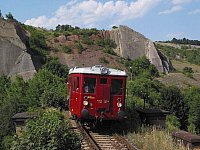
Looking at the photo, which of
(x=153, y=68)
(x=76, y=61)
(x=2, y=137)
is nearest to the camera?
(x=2, y=137)

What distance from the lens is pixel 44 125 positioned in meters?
10.8

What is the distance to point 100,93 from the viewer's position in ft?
51.8

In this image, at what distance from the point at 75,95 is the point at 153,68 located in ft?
182

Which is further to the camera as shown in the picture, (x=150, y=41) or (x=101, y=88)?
(x=150, y=41)

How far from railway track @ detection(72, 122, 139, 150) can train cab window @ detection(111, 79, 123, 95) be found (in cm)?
163

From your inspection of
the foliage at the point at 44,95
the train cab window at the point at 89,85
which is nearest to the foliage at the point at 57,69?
the foliage at the point at 44,95

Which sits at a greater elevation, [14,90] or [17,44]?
[17,44]

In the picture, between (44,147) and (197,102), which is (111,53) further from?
(44,147)

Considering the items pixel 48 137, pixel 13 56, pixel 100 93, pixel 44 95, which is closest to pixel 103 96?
pixel 100 93

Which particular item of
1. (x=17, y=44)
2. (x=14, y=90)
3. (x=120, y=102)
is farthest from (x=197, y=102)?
(x=120, y=102)

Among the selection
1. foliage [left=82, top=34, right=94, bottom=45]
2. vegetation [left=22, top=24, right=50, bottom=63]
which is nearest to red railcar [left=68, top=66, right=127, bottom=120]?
vegetation [left=22, top=24, right=50, bottom=63]

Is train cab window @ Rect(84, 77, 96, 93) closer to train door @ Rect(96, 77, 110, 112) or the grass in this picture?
train door @ Rect(96, 77, 110, 112)

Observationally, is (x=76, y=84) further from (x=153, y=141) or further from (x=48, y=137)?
(x=48, y=137)

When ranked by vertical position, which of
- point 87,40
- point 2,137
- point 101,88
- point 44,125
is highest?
point 87,40
